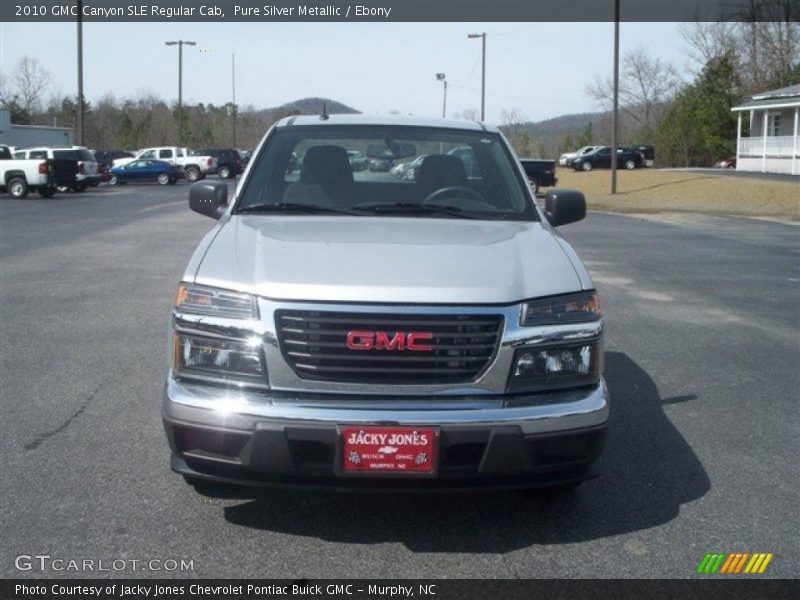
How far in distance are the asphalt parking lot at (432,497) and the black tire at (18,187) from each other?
24.5m

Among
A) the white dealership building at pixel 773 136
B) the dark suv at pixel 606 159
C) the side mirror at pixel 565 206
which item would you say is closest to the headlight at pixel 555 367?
the side mirror at pixel 565 206

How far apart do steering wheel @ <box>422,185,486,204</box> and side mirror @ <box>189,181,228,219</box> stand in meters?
1.20

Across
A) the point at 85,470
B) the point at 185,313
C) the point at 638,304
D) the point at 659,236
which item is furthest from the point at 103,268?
the point at 659,236

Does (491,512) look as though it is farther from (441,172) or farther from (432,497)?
(441,172)

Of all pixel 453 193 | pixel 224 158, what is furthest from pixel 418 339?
pixel 224 158

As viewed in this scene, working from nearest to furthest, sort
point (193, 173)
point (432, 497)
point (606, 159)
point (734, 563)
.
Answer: point (734, 563), point (432, 497), point (193, 173), point (606, 159)

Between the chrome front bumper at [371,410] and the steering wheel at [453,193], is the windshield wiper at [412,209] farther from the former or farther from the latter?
the chrome front bumper at [371,410]

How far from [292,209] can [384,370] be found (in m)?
1.59

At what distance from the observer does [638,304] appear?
1074cm

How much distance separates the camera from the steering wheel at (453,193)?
18.0 ft

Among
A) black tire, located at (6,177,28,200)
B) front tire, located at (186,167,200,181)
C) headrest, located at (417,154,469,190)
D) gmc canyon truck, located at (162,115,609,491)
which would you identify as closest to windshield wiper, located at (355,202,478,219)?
headrest, located at (417,154,469,190)

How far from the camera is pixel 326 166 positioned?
18.3 ft

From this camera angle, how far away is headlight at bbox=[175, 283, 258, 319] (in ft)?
13.1
